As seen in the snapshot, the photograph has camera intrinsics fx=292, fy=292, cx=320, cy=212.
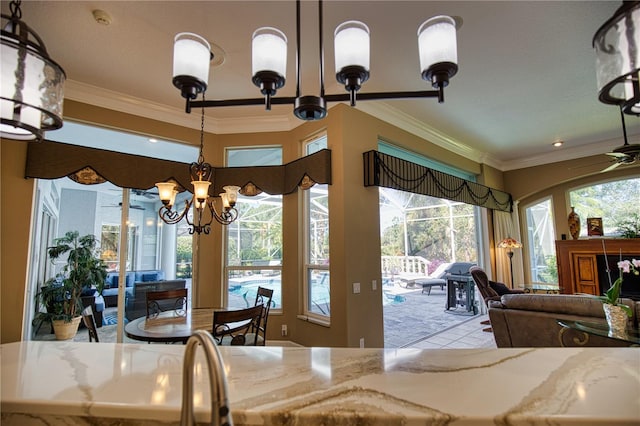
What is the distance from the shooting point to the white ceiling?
230 centimetres

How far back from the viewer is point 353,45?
4.18 ft

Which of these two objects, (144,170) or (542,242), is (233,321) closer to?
(144,170)

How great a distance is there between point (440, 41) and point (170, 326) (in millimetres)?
2908

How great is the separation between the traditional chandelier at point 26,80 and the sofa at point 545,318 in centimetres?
378

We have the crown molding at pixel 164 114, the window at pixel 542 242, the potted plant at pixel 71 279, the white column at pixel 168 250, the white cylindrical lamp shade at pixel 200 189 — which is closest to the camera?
the white cylindrical lamp shade at pixel 200 189

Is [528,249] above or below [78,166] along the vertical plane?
below

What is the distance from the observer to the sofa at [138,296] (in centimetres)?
364

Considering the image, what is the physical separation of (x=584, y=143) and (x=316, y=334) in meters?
6.17

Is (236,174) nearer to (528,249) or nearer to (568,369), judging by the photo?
(568,369)

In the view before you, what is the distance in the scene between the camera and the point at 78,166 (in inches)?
128

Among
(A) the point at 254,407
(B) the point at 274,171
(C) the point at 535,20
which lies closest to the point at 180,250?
(B) the point at 274,171

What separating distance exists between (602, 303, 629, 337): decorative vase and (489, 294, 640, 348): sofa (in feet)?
0.78

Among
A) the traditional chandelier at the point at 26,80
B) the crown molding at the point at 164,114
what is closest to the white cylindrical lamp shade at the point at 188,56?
the traditional chandelier at the point at 26,80

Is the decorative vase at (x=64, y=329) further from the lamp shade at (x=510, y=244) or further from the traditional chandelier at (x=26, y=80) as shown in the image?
the lamp shade at (x=510, y=244)
